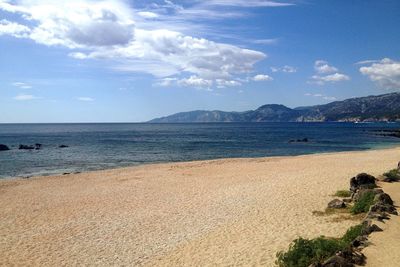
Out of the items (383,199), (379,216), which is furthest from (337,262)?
(383,199)

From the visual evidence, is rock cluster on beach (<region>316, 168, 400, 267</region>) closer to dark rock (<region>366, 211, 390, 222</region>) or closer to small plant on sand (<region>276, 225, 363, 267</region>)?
dark rock (<region>366, 211, 390, 222</region>)

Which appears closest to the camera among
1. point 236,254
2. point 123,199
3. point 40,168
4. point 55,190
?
point 236,254

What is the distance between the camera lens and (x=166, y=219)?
1934 centimetres

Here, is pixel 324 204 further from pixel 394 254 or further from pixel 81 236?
pixel 81 236

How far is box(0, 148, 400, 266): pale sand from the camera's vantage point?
1452 cm

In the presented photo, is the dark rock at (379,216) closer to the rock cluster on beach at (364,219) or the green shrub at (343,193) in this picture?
the rock cluster on beach at (364,219)

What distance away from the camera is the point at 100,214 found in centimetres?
2081

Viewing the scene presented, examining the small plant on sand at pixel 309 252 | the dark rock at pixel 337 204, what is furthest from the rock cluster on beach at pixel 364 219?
the small plant on sand at pixel 309 252

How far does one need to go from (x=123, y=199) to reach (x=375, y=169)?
20.7 metres

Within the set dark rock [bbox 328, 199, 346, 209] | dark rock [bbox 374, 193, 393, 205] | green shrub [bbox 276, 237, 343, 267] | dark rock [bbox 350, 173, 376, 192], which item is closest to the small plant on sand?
green shrub [bbox 276, 237, 343, 267]

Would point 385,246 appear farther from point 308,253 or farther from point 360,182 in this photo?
point 360,182

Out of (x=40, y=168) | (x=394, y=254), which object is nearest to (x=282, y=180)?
(x=394, y=254)

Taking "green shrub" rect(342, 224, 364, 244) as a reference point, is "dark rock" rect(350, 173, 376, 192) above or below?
above

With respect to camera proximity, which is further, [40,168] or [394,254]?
[40,168]
